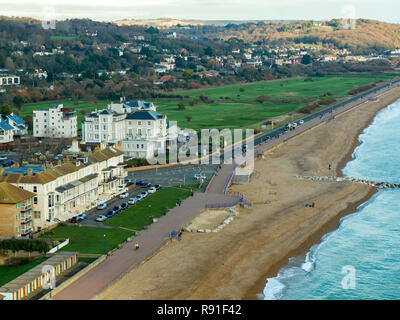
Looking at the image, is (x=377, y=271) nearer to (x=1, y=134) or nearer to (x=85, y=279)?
(x=85, y=279)

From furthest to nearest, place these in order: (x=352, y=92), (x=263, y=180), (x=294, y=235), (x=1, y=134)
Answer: (x=352, y=92), (x=1, y=134), (x=263, y=180), (x=294, y=235)

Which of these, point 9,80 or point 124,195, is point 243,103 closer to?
point 9,80

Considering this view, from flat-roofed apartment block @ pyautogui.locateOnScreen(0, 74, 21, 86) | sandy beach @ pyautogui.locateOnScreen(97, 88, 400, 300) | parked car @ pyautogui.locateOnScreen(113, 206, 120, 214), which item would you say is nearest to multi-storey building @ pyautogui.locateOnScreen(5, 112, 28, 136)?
sandy beach @ pyautogui.locateOnScreen(97, 88, 400, 300)

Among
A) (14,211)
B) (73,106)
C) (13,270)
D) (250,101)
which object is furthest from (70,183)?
(250,101)

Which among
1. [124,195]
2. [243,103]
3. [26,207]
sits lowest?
[124,195]

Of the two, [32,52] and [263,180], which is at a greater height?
[32,52]
